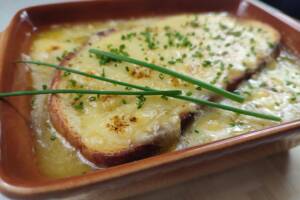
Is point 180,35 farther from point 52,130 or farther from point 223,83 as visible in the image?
point 52,130

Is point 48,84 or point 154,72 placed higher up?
point 154,72

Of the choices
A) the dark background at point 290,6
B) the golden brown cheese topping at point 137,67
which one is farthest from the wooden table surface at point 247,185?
the dark background at point 290,6

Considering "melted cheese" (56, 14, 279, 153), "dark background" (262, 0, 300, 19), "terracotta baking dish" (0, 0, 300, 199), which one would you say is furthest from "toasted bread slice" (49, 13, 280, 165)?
"dark background" (262, 0, 300, 19)

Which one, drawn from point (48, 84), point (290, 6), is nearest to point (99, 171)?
point (48, 84)

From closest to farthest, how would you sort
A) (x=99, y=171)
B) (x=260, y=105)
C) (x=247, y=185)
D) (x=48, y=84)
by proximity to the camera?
(x=99, y=171), (x=247, y=185), (x=260, y=105), (x=48, y=84)

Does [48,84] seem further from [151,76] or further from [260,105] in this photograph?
[260,105]

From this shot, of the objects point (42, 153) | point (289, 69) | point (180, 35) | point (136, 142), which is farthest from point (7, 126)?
point (289, 69)

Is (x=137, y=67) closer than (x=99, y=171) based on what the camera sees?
No
